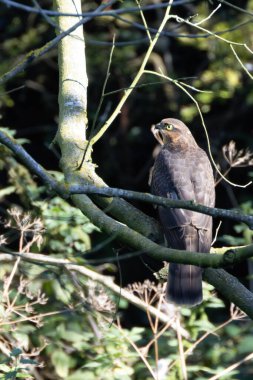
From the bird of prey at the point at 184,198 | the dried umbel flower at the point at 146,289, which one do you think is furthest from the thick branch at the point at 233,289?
the dried umbel flower at the point at 146,289

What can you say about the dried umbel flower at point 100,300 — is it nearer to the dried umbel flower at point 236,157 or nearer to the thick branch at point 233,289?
the dried umbel flower at point 236,157

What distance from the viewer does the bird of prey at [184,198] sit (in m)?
4.55

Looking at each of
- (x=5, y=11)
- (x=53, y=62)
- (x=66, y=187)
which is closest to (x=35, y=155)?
(x=53, y=62)

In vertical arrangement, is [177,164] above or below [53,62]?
below

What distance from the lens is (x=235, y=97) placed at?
28.9 feet

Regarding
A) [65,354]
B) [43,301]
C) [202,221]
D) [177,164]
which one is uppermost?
[177,164]

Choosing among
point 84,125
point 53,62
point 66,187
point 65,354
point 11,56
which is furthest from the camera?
point 53,62

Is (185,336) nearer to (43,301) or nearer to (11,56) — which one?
(43,301)

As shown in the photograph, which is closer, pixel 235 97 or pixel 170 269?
pixel 170 269

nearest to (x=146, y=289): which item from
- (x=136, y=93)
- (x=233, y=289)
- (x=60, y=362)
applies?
(x=60, y=362)

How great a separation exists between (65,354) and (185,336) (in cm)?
98

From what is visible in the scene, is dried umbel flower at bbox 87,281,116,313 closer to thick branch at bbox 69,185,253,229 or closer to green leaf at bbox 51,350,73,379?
green leaf at bbox 51,350,73,379

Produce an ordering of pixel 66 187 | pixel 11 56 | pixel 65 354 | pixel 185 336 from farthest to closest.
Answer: pixel 11 56, pixel 65 354, pixel 185 336, pixel 66 187

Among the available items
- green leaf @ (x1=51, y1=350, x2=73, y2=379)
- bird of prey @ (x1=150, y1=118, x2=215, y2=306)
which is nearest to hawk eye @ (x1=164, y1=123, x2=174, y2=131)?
bird of prey @ (x1=150, y1=118, x2=215, y2=306)
